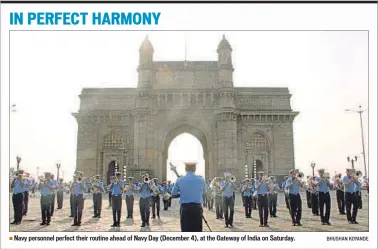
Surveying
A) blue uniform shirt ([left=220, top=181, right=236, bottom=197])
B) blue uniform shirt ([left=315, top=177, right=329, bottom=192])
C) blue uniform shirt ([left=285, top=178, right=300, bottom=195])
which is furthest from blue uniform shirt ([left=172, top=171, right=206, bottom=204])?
blue uniform shirt ([left=315, top=177, right=329, bottom=192])

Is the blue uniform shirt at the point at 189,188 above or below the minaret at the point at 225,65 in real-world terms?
below

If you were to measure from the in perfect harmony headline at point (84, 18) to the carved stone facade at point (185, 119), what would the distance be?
2822 cm

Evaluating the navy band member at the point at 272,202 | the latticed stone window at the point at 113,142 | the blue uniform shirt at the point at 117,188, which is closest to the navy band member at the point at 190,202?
the blue uniform shirt at the point at 117,188

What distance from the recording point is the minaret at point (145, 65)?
42312mm

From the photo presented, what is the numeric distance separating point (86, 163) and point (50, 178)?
27.5 m

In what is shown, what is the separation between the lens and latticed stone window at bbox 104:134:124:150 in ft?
144

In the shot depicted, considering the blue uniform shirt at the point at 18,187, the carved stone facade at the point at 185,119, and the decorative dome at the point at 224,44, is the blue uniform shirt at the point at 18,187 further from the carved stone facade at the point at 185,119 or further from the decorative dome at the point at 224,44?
the decorative dome at the point at 224,44

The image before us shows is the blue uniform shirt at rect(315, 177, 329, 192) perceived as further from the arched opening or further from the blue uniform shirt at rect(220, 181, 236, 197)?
the arched opening

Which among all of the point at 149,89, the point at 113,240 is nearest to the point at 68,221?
the point at 113,240

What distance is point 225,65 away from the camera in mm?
42406

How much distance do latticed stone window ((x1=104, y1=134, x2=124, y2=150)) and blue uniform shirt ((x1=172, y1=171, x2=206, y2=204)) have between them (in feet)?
113

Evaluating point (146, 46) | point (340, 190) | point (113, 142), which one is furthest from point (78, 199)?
point (146, 46)

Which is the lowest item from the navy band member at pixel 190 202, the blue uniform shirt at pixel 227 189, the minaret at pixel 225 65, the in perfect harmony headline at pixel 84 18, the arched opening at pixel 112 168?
the arched opening at pixel 112 168

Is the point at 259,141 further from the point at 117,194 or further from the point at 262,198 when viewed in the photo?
the point at 117,194
